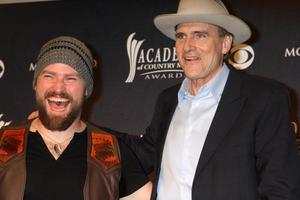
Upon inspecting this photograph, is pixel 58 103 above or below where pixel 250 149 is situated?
above

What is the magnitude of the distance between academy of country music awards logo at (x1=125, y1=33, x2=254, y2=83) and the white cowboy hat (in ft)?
4.07

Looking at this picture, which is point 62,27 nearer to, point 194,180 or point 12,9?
point 12,9

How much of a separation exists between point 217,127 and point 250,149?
18 centimetres

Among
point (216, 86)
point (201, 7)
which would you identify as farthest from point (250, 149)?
point (201, 7)

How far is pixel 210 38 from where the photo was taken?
240 cm

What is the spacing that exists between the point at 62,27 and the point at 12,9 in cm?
46

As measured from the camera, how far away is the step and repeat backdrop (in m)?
3.60

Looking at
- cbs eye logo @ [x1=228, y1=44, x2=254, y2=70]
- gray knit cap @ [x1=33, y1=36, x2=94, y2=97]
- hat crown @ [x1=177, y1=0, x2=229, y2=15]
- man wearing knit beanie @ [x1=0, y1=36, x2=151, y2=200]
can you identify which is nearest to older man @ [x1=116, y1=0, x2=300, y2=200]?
hat crown @ [x1=177, y1=0, x2=229, y2=15]

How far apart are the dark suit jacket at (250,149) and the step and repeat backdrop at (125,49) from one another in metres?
1.33

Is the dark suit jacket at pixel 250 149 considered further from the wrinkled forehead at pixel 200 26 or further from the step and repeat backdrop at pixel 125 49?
the step and repeat backdrop at pixel 125 49

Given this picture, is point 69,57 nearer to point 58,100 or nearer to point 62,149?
point 58,100

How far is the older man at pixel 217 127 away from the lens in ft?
6.97

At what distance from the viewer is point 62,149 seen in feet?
7.59

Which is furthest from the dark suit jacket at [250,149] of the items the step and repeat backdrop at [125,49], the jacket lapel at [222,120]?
the step and repeat backdrop at [125,49]
